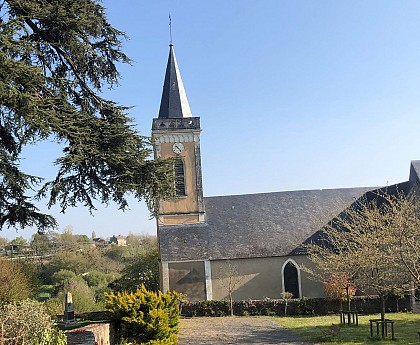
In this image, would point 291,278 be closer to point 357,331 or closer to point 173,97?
point 357,331

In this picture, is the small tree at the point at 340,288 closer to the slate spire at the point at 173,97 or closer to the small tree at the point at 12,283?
the slate spire at the point at 173,97

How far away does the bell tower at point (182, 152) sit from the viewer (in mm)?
29625

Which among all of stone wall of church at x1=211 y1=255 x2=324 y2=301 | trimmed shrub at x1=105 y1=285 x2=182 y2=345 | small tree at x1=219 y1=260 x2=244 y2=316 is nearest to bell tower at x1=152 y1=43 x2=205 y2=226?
small tree at x1=219 y1=260 x2=244 y2=316

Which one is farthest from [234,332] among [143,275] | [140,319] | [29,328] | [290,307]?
[143,275]

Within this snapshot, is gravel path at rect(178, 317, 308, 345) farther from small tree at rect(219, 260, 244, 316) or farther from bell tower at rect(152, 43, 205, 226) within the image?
bell tower at rect(152, 43, 205, 226)

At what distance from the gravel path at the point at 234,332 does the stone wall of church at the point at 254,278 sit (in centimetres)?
369

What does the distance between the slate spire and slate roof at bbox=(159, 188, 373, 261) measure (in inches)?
233

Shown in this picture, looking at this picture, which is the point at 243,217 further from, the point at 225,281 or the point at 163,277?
the point at 163,277

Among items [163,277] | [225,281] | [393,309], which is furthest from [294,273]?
[163,277]

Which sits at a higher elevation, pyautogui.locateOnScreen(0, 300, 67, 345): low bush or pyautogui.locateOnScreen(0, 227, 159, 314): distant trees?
pyautogui.locateOnScreen(0, 300, 67, 345): low bush

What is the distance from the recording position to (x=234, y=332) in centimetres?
1817

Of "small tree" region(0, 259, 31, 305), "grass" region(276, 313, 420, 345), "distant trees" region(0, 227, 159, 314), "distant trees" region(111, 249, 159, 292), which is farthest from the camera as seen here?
"distant trees" region(111, 249, 159, 292)

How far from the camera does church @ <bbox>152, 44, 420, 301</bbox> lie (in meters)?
28.0

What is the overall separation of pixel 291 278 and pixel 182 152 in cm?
1014
